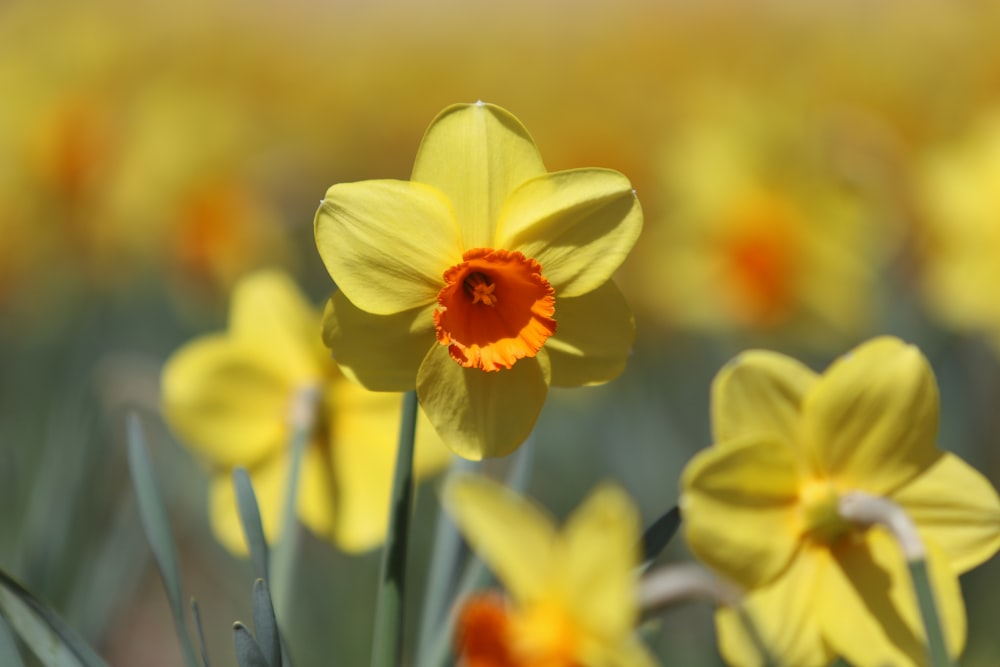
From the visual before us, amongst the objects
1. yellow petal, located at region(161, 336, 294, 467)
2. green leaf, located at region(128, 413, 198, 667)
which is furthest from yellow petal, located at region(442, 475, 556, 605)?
yellow petal, located at region(161, 336, 294, 467)

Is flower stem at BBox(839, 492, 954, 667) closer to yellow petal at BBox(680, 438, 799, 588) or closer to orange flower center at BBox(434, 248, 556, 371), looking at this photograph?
yellow petal at BBox(680, 438, 799, 588)

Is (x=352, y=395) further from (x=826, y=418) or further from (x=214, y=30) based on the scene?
(x=214, y=30)

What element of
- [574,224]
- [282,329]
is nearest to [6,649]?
[282,329]

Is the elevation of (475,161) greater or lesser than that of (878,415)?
greater

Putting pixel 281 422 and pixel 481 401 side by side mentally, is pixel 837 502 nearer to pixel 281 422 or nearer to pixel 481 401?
pixel 481 401

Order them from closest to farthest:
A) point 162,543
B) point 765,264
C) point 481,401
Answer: point 481,401
point 162,543
point 765,264

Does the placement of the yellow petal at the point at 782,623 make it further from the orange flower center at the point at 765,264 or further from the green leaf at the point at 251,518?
the orange flower center at the point at 765,264

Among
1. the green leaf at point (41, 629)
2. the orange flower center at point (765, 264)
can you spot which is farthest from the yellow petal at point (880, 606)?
the orange flower center at point (765, 264)
